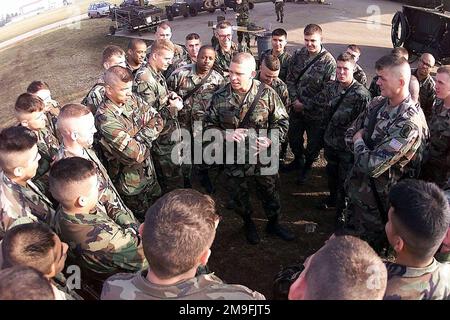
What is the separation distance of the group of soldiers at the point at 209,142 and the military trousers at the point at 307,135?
2 centimetres

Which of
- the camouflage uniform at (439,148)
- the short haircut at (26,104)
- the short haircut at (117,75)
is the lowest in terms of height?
the camouflage uniform at (439,148)

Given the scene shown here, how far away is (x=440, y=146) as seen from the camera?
16.9ft

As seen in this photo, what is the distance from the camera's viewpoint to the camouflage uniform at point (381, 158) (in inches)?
154

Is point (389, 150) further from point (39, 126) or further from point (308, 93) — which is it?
point (39, 126)

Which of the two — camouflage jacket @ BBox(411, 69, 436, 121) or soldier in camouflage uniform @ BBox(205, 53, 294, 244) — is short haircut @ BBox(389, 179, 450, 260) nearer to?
soldier in camouflage uniform @ BBox(205, 53, 294, 244)

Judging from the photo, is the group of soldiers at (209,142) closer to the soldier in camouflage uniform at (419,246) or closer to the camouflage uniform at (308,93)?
the camouflage uniform at (308,93)

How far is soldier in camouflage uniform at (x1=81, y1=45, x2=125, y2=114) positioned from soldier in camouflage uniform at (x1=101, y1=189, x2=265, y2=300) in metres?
3.64

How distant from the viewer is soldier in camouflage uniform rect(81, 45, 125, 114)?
5547mm

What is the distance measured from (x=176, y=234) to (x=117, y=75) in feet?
9.01

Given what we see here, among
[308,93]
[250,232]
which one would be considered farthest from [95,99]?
[308,93]

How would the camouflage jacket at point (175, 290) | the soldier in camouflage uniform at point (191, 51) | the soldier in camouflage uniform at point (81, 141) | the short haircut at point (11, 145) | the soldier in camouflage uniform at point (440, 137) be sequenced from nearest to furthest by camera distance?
the camouflage jacket at point (175, 290) → the short haircut at point (11, 145) → the soldier in camouflage uniform at point (81, 141) → the soldier in camouflage uniform at point (440, 137) → the soldier in camouflage uniform at point (191, 51)

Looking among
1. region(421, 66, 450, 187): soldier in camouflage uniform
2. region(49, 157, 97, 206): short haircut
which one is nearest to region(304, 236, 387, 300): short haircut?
region(49, 157, 97, 206): short haircut

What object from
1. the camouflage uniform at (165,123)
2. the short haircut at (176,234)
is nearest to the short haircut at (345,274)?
the short haircut at (176,234)
